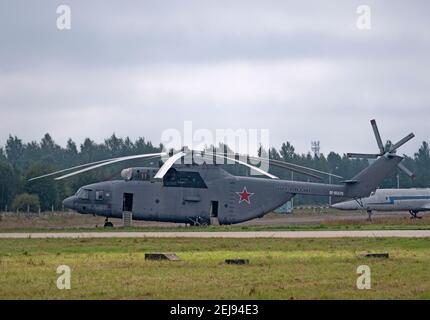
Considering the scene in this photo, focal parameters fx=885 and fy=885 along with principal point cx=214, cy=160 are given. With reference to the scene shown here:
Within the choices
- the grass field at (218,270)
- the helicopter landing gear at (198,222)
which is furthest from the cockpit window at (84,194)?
the grass field at (218,270)

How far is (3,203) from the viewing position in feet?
323

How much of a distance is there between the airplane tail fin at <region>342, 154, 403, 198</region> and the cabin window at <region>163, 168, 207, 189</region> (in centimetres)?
985

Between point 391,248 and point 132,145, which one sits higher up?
point 132,145

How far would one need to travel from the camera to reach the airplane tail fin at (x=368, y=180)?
2244 inches

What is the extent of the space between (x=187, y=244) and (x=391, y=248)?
8.16 meters

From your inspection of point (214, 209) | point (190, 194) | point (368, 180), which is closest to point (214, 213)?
point (214, 209)

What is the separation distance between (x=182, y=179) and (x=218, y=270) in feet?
95.3

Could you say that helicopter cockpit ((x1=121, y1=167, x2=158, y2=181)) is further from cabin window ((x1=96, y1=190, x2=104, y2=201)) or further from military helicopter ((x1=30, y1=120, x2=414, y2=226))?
cabin window ((x1=96, y1=190, x2=104, y2=201))

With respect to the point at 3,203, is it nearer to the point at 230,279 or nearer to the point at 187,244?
the point at 187,244

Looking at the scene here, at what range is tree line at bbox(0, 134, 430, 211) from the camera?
309ft

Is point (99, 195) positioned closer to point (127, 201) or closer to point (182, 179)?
point (127, 201)

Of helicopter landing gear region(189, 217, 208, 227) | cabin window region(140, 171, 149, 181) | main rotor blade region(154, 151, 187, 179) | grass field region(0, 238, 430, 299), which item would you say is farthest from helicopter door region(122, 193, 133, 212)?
grass field region(0, 238, 430, 299)

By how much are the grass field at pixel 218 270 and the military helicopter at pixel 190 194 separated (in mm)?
16901
